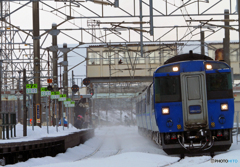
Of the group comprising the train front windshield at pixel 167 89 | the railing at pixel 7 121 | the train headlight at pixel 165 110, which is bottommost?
the railing at pixel 7 121

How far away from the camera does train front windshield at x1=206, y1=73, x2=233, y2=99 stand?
13.9 metres

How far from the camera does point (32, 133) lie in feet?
64.7

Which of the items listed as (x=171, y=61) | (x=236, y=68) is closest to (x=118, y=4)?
(x=171, y=61)

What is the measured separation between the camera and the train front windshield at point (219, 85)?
13.9 metres

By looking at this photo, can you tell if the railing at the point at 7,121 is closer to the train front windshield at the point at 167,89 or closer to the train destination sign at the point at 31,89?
the train destination sign at the point at 31,89

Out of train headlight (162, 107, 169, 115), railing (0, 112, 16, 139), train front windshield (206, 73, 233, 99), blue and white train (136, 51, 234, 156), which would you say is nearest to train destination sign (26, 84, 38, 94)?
railing (0, 112, 16, 139)

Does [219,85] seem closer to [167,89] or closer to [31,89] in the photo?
[167,89]

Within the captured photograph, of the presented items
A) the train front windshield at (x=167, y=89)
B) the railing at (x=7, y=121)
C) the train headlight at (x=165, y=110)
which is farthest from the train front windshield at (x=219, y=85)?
the railing at (x=7, y=121)

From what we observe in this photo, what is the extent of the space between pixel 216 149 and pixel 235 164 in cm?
463

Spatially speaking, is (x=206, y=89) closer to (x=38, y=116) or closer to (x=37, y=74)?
(x=37, y=74)

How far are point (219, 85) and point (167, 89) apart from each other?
1.58 metres

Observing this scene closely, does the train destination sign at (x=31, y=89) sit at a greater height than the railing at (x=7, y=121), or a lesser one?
greater

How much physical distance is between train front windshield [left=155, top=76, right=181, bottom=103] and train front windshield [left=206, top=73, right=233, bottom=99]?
939 mm

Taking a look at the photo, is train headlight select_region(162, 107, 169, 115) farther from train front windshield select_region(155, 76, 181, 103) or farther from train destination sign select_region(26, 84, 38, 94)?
train destination sign select_region(26, 84, 38, 94)
